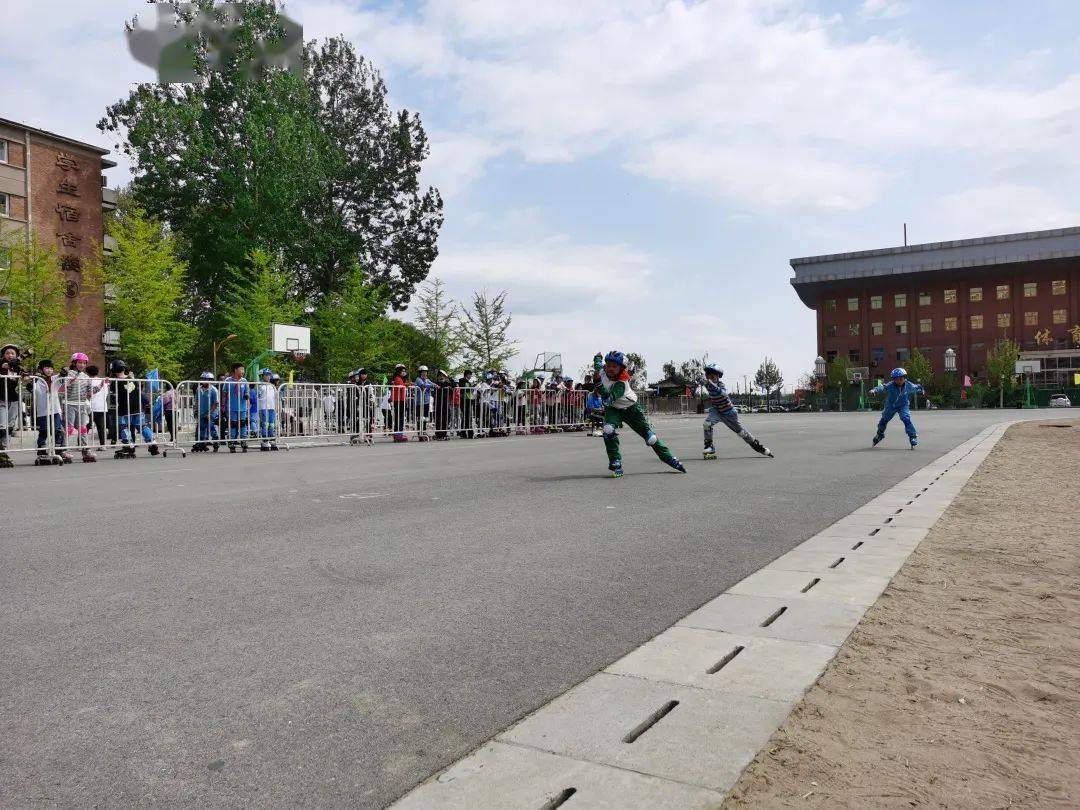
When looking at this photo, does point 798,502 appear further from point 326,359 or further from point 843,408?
point 843,408

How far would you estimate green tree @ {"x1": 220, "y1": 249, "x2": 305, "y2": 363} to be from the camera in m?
40.1

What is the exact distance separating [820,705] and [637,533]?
3.62 meters

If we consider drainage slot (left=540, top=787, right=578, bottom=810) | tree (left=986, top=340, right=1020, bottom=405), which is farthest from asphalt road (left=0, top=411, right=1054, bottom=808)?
tree (left=986, top=340, right=1020, bottom=405)

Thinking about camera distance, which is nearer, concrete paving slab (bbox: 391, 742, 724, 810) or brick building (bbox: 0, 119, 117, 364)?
concrete paving slab (bbox: 391, 742, 724, 810)

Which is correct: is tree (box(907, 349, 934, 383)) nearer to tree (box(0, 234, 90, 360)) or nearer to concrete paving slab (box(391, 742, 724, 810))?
tree (box(0, 234, 90, 360))

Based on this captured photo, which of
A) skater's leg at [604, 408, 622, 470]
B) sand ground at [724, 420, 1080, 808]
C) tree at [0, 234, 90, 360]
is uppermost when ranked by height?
tree at [0, 234, 90, 360]

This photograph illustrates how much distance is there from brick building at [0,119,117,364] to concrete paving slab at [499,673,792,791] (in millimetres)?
49812

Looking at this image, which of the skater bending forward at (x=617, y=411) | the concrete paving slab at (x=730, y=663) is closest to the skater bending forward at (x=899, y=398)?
the skater bending forward at (x=617, y=411)

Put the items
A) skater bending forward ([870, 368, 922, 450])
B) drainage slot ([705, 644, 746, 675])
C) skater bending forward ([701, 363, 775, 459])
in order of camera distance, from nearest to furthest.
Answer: drainage slot ([705, 644, 746, 675])
skater bending forward ([701, 363, 775, 459])
skater bending forward ([870, 368, 922, 450])

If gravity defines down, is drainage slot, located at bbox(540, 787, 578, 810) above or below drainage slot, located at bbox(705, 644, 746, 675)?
below

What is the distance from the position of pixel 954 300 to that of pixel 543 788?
96.8 metres

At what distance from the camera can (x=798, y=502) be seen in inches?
328

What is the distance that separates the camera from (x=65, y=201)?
49688 millimetres

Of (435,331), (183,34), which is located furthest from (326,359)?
(183,34)
